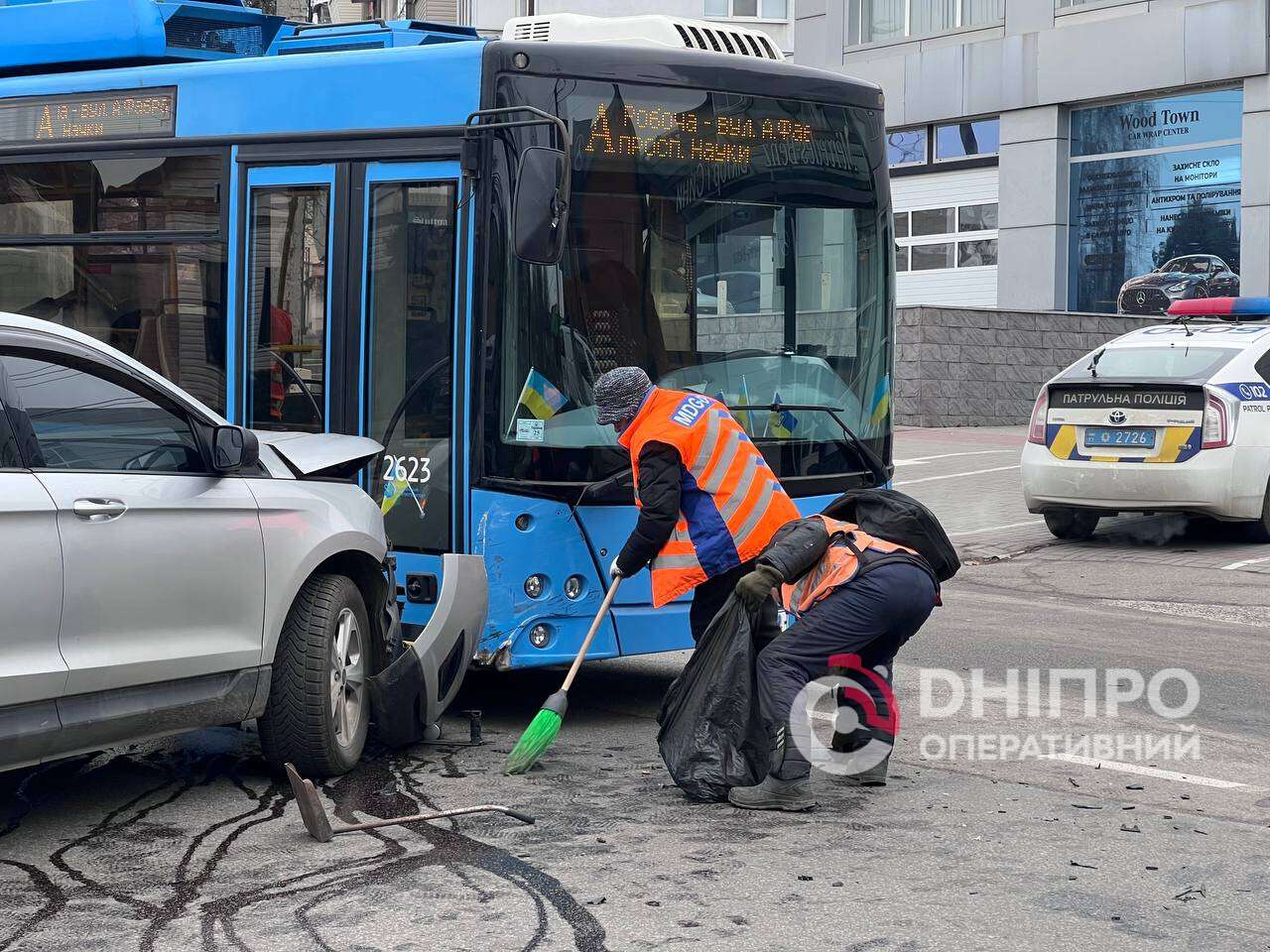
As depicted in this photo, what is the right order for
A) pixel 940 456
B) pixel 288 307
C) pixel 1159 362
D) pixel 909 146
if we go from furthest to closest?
pixel 909 146 < pixel 940 456 < pixel 1159 362 < pixel 288 307

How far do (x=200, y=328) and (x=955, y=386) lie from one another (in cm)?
1728

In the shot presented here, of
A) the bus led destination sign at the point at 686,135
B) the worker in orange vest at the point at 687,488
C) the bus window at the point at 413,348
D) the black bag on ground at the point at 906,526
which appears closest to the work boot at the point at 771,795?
the worker in orange vest at the point at 687,488

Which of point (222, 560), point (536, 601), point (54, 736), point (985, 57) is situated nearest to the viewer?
point (54, 736)

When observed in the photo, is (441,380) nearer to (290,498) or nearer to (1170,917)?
(290,498)

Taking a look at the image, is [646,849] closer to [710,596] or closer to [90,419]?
[710,596]

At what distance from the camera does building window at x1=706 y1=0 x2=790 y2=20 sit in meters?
36.7

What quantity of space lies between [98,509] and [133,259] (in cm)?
287

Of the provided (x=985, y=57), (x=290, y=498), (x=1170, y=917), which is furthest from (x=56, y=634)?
(x=985, y=57)

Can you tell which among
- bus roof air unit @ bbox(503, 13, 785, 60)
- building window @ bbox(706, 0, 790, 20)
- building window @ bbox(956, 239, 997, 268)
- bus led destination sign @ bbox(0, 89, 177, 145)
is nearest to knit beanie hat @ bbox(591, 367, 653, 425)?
bus roof air unit @ bbox(503, 13, 785, 60)

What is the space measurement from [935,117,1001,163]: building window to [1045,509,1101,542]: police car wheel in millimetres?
14673

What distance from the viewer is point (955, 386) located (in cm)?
2392

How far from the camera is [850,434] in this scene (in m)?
7.95

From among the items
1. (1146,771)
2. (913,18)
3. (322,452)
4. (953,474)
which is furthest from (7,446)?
(913,18)

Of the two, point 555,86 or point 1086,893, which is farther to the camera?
point 555,86
